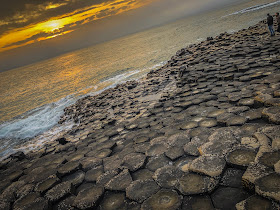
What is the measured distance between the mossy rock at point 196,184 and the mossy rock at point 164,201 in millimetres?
147

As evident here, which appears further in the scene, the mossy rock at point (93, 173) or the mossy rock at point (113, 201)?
the mossy rock at point (93, 173)

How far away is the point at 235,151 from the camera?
10.1 feet

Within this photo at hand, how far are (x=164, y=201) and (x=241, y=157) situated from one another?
1507mm

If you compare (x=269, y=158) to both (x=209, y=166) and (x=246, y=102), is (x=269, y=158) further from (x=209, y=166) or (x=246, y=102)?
(x=246, y=102)

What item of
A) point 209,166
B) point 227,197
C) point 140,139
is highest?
point 209,166

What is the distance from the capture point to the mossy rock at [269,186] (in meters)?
2.13

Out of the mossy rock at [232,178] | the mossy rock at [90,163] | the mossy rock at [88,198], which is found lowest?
the mossy rock at [90,163]

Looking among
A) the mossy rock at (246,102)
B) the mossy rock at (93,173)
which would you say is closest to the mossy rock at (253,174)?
the mossy rock at (246,102)

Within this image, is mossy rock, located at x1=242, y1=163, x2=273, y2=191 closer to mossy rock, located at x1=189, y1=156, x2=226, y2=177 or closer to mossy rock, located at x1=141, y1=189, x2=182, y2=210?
mossy rock, located at x1=189, y1=156, x2=226, y2=177

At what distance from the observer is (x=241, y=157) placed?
294 centimetres

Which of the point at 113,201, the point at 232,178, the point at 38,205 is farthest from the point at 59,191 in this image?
the point at 232,178

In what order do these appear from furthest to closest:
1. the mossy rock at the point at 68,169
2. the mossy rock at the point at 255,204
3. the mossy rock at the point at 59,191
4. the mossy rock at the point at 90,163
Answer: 1. the mossy rock at the point at 90,163
2. the mossy rock at the point at 68,169
3. the mossy rock at the point at 59,191
4. the mossy rock at the point at 255,204

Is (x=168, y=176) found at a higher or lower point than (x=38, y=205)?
lower

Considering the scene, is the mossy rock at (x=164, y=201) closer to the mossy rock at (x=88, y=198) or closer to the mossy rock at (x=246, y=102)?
the mossy rock at (x=88, y=198)
